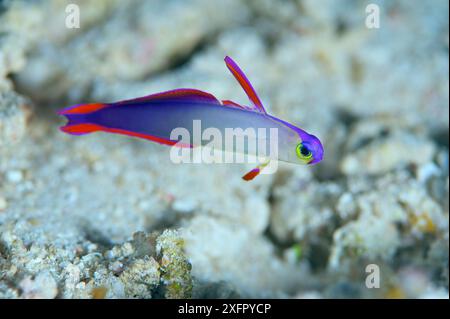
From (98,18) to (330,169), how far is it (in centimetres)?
247

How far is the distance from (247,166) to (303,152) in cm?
172

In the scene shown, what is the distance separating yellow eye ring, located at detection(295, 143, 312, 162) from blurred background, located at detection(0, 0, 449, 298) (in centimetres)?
75

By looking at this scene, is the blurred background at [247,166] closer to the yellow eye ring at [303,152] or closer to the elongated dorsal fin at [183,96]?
the elongated dorsal fin at [183,96]

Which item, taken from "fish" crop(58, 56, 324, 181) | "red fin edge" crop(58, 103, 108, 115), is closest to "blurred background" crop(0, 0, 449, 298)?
"fish" crop(58, 56, 324, 181)

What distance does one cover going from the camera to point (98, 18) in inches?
154

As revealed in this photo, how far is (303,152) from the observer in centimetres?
177

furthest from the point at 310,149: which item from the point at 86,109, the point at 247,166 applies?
the point at 247,166

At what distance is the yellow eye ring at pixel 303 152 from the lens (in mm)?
1765

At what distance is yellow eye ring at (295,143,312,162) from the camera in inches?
69.5

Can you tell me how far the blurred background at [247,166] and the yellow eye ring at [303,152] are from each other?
2.45 feet

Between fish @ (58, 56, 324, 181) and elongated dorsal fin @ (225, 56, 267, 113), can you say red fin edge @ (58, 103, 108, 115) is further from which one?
elongated dorsal fin @ (225, 56, 267, 113)

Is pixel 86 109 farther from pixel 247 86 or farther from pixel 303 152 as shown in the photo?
pixel 303 152

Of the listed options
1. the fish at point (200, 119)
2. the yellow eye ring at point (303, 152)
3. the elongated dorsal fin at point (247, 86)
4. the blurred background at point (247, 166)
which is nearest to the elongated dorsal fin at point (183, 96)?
the fish at point (200, 119)
